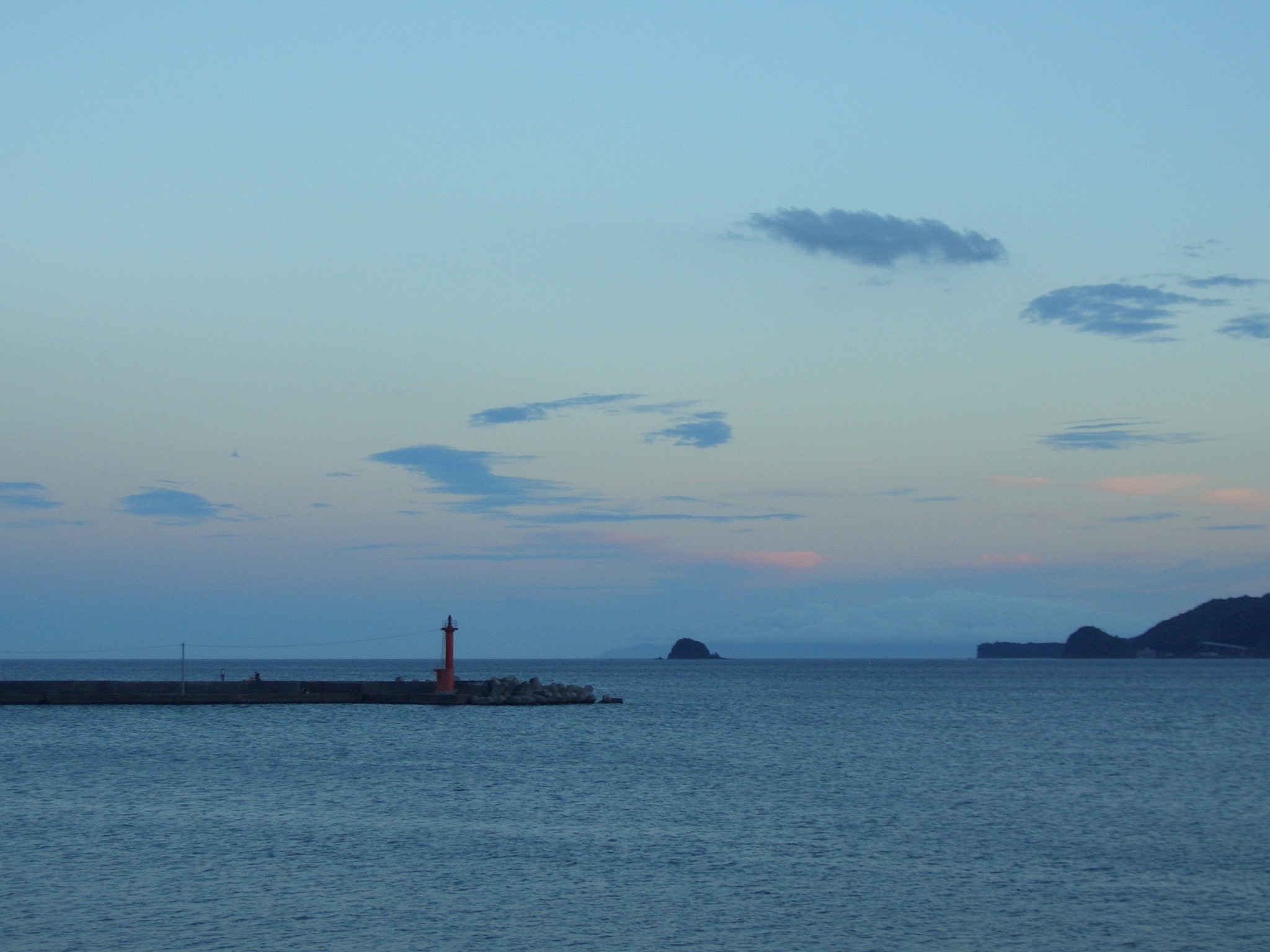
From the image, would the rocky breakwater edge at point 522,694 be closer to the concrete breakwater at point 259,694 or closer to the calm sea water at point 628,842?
the concrete breakwater at point 259,694

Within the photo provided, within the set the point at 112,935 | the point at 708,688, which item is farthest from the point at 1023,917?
the point at 708,688

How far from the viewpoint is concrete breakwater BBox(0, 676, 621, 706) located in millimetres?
86312

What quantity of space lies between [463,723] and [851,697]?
2275 inches

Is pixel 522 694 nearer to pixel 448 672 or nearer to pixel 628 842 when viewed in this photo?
pixel 448 672

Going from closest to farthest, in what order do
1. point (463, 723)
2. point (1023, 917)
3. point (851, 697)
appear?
point (1023, 917)
point (463, 723)
point (851, 697)

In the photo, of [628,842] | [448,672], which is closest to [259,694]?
[448,672]

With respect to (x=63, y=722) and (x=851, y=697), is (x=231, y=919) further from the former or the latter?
(x=851, y=697)

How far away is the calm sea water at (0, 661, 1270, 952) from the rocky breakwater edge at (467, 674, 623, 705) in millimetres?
23288

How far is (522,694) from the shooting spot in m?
93.3

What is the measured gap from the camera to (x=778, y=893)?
85.8 ft

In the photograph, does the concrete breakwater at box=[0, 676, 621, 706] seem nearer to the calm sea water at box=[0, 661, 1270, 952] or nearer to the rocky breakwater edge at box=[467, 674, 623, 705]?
the rocky breakwater edge at box=[467, 674, 623, 705]

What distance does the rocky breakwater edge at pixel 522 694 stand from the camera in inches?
3573

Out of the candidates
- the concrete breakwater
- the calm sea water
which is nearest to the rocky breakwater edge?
the concrete breakwater

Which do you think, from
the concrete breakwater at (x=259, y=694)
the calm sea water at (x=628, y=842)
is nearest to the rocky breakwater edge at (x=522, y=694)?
the concrete breakwater at (x=259, y=694)
